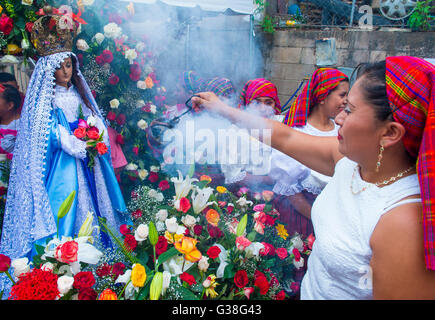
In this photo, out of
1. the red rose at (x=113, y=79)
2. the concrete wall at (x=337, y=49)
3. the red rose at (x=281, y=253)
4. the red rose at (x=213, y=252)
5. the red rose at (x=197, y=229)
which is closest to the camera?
the red rose at (x=213, y=252)

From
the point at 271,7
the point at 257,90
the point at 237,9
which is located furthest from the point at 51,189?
the point at 271,7

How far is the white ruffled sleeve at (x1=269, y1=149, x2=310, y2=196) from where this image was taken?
8.05 feet

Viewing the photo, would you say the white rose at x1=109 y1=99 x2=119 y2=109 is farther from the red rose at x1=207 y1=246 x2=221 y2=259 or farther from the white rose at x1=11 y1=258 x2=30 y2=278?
the red rose at x1=207 y1=246 x2=221 y2=259

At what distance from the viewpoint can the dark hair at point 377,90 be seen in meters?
1.05

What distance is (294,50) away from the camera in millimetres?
7383

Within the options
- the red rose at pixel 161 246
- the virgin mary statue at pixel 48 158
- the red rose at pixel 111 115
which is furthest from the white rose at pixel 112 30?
the red rose at pixel 161 246

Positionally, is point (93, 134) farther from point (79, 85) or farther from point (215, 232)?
point (215, 232)

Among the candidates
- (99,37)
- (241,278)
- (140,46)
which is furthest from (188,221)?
(140,46)

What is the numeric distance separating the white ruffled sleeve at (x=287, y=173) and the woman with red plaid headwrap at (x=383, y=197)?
1.07 m

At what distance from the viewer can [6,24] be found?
105 inches

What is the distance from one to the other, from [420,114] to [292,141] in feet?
2.51

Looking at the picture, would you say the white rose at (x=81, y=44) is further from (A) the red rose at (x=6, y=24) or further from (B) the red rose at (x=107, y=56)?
(A) the red rose at (x=6, y=24)

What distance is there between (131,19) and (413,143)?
3646mm

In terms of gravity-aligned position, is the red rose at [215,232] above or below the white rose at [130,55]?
below
